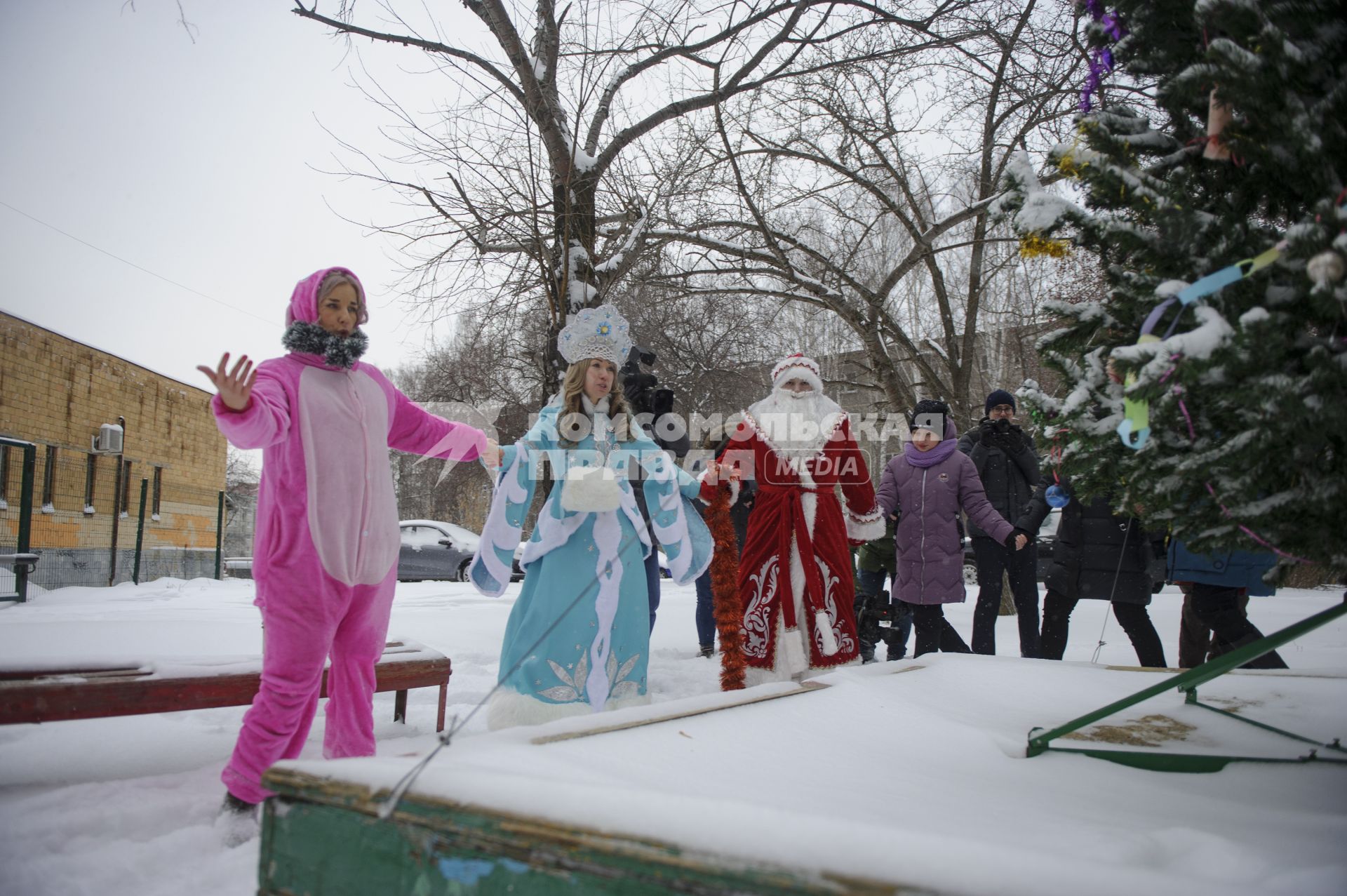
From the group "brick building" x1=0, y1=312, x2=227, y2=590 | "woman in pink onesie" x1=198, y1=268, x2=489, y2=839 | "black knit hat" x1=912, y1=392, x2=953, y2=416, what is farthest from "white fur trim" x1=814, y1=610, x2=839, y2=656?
"brick building" x1=0, y1=312, x2=227, y2=590

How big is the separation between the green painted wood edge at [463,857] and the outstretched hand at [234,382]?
1534 millimetres

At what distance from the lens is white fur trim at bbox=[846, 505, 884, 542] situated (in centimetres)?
416

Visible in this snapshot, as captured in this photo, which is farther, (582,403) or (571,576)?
(582,403)

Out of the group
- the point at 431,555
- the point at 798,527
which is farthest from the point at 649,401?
the point at 431,555

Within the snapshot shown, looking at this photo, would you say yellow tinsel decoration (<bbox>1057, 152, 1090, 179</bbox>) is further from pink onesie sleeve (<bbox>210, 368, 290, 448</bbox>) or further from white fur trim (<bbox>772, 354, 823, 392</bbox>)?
white fur trim (<bbox>772, 354, 823, 392</bbox>)

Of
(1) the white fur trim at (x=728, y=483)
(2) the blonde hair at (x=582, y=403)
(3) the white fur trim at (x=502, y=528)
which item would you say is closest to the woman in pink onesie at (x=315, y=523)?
(3) the white fur trim at (x=502, y=528)

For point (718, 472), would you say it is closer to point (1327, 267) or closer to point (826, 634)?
point (826, 634)

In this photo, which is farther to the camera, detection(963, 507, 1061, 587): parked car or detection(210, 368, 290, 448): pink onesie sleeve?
detection(963, 507, 1061, 587): parked car

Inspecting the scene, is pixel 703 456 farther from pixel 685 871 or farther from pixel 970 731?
pixel 685 871

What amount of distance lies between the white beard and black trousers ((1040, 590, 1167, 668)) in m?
1.78

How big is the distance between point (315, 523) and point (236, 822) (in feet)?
2.78

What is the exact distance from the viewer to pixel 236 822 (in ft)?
6.91

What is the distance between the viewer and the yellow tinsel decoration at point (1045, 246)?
1.35 m

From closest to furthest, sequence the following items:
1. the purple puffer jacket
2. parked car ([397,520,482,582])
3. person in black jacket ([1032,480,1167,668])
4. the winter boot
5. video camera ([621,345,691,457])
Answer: the winter boot → person in black jacket ([1032,480,1167,668]) → the purple puffer jacket → video camera ([621,345,691,457]) → parked car ([397,520,482,582])
